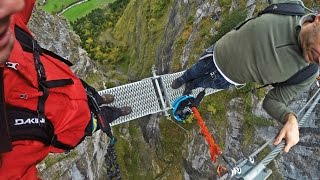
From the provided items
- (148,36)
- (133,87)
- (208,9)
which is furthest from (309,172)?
(148,36)

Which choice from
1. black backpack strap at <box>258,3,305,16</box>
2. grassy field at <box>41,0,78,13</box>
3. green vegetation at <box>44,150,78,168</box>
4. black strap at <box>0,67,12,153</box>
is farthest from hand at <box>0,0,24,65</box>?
grassy field at <box>41,0,78,13</box>

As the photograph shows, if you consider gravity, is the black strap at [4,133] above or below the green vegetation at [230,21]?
below

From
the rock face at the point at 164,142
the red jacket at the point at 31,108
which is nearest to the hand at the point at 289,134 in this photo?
the red jacket at the point at 31,108

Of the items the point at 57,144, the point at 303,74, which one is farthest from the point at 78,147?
the point at 303,74

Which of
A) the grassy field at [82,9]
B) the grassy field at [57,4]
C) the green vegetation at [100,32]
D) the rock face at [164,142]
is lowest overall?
the rock face at [164,142]

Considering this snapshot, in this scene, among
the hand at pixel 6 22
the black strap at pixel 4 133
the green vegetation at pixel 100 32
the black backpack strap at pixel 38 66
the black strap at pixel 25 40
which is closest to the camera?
the hand at pixel 6 22

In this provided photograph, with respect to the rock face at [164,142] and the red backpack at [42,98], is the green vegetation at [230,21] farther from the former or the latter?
the red backpack at [42,98]
